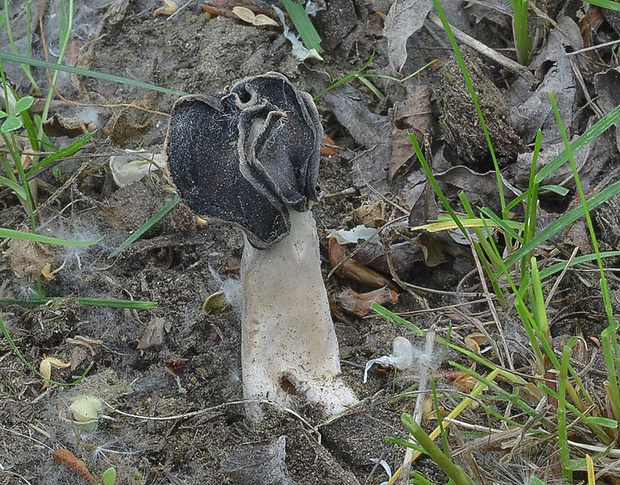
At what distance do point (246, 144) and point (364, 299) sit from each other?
0.95 meters

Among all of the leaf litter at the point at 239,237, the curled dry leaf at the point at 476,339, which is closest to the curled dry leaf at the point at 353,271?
the leaf litter at the point at 239,237

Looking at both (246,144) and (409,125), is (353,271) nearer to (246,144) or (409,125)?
(409,125)

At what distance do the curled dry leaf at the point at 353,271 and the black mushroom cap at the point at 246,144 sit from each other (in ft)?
2.33

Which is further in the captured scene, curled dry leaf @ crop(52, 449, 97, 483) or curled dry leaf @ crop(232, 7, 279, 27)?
curled dry leaf @ crop(232, 7, 279, 27)

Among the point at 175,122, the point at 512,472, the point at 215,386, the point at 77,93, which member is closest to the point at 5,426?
the point at 215,386

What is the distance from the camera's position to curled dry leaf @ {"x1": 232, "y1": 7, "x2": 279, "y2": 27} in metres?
3.72

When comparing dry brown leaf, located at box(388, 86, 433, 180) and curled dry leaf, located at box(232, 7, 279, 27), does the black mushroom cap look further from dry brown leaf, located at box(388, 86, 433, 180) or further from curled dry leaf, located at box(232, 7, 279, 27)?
curled dry leaf, located at box(232, 7, 279, 27)

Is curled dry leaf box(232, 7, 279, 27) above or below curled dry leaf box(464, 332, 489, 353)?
above

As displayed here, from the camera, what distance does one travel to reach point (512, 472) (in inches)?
80.4

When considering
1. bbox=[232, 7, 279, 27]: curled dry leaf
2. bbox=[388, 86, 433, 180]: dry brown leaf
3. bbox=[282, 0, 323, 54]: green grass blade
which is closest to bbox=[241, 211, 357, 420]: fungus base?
bbox=[388, 86, 433, 180]: dry brown leaf

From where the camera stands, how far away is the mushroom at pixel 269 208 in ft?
7.18

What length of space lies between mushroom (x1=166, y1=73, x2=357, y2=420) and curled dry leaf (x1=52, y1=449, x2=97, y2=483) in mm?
529

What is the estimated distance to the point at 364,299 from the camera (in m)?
2.87

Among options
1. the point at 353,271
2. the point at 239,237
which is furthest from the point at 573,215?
the point at 239,237
